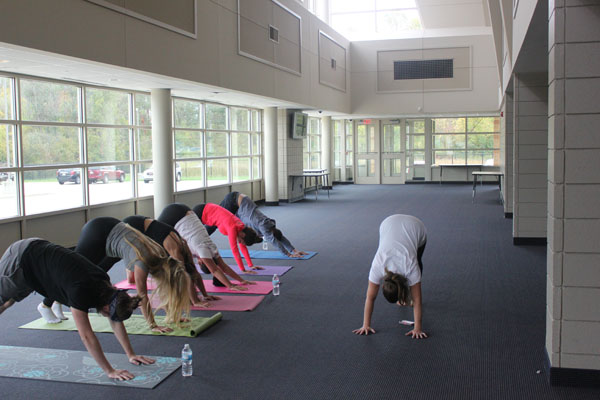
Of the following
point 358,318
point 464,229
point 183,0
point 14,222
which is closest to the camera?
point 358,318

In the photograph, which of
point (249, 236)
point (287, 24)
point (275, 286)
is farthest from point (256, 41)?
point (275, 286)

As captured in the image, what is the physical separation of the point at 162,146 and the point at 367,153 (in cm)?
1476

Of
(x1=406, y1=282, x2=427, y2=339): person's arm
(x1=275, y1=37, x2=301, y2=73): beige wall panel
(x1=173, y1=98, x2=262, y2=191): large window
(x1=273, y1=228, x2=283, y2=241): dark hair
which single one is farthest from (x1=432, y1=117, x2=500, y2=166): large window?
(x1=406, y1=282, x2=427, y2=339): person's arm

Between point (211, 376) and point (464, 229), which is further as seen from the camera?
point (464, 229)

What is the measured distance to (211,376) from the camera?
4.21 metres

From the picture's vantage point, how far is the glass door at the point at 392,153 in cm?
2397

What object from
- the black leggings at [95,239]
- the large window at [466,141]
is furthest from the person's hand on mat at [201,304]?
the large window at [466,141]

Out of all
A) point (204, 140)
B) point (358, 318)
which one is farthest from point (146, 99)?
point (358, 318)

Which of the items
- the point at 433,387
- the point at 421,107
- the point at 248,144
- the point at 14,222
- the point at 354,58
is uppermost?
the point at 354,58

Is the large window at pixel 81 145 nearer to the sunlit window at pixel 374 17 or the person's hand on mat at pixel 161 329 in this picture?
the person's hand on mat at pixel 161 329

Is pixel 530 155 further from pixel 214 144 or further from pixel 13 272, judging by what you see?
pixel 13 272

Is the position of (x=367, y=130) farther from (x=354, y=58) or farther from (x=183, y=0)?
(x=183, y=0)

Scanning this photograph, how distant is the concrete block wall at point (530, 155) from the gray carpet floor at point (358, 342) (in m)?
0.82

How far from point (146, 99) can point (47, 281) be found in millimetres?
8129
